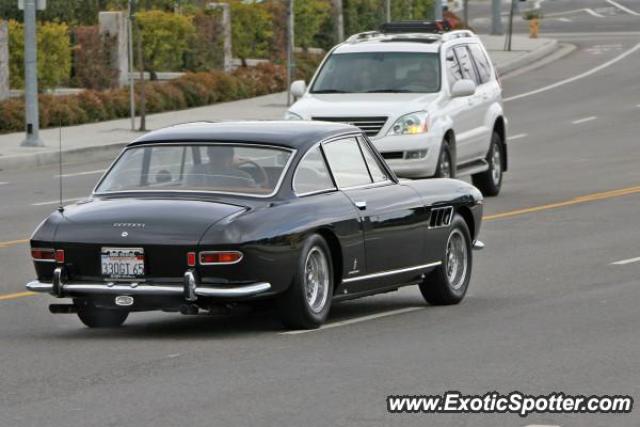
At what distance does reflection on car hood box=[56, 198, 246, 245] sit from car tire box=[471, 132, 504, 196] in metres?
12.3

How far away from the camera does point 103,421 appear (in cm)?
891

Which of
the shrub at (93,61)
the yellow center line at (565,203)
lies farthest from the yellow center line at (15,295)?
the shrub at (93,61)

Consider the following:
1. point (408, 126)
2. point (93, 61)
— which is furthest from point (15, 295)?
point (93, 61)

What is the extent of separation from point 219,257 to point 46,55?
27.4 meters

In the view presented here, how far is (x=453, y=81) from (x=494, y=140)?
5.20ft

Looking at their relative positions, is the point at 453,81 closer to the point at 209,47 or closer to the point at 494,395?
the point at 494,395

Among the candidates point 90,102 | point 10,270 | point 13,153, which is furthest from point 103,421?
point 90,102

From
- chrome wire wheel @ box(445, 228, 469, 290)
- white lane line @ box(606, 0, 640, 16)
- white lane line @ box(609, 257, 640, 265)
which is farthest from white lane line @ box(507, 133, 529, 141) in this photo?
white lane line @ box(606, 0, 640, 16)

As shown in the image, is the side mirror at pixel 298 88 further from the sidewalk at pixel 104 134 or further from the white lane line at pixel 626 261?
the sidewalk at pixel 104 134

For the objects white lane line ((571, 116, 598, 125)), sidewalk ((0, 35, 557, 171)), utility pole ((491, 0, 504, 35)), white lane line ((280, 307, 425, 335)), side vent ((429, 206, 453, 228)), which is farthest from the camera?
utility pole ((491, 0, 504, 35))

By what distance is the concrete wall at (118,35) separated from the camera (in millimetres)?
39875

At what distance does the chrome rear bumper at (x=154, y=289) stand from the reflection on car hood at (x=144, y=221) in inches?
10.4

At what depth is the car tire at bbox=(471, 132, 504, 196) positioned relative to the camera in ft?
78.9

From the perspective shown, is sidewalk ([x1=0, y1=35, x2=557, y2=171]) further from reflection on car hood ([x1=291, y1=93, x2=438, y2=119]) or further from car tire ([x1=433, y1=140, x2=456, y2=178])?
car tire ([x1=433, y1=140, x2=456, y2=178])
